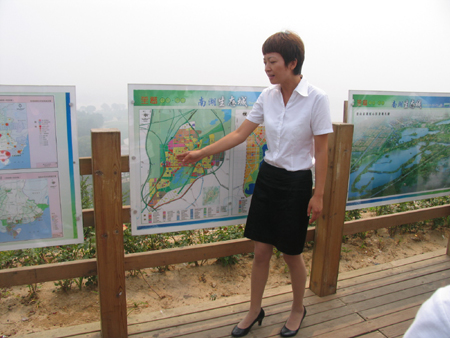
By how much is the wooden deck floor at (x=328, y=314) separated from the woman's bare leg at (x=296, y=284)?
8 cm

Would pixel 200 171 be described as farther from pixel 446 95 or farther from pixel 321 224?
pixel 446 95

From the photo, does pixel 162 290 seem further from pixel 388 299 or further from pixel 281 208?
pixel 388 299

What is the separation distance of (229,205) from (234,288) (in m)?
1.09

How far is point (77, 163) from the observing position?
209cm

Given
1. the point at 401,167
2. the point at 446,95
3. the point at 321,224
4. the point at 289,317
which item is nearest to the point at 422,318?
the point at 289,317

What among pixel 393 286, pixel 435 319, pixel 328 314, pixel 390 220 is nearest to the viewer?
pixel 435 319

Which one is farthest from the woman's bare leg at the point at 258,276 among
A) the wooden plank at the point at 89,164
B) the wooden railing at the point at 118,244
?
the wooden plank at the point at 89,164

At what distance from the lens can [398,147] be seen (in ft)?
10.2

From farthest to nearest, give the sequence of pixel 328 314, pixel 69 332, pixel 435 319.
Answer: pixel 328 314 < pixel 69 332 < pixel 435 319

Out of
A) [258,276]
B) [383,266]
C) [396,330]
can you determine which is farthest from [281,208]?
[383,266]

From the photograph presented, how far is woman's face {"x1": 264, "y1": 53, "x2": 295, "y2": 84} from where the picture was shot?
2.03 m

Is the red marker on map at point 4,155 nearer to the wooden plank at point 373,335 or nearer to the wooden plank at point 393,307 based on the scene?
the wooden plank at point 373,335

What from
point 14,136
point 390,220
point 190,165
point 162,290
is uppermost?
point 14,136

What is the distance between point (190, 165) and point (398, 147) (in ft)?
5.75
